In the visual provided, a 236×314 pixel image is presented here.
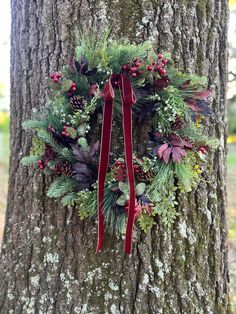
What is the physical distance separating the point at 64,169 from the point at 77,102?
26cm

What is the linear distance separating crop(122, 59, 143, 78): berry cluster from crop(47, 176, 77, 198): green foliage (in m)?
0.44

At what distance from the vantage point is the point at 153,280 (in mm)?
1479

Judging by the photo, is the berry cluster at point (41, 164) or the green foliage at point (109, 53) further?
the berry cluster at point (41, 164)

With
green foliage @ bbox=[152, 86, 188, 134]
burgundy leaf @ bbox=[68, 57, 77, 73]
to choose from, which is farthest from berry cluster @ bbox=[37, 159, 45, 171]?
green foliage @ bbox=[152, 86, 188, 134]

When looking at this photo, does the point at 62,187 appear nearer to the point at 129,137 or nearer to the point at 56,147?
the point at 56,147

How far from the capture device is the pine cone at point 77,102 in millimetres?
1387

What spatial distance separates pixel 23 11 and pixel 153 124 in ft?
2.55

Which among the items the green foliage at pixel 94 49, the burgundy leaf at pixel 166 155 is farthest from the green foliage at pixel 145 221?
the green foliage at pixel 94 49

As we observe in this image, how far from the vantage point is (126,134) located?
1293mm

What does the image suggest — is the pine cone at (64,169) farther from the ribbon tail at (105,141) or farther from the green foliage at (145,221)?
the green foliage at (145,221)

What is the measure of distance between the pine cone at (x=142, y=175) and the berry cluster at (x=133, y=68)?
0.33 metres

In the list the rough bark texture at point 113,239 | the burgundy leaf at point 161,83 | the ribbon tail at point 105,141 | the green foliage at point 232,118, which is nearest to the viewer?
the ribbon tail at point 105,141

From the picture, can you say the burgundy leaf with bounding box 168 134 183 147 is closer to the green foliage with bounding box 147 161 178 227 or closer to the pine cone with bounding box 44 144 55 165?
the green foliage with bounding box 147 161 178 227

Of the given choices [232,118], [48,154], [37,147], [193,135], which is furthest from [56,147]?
[232,118]
